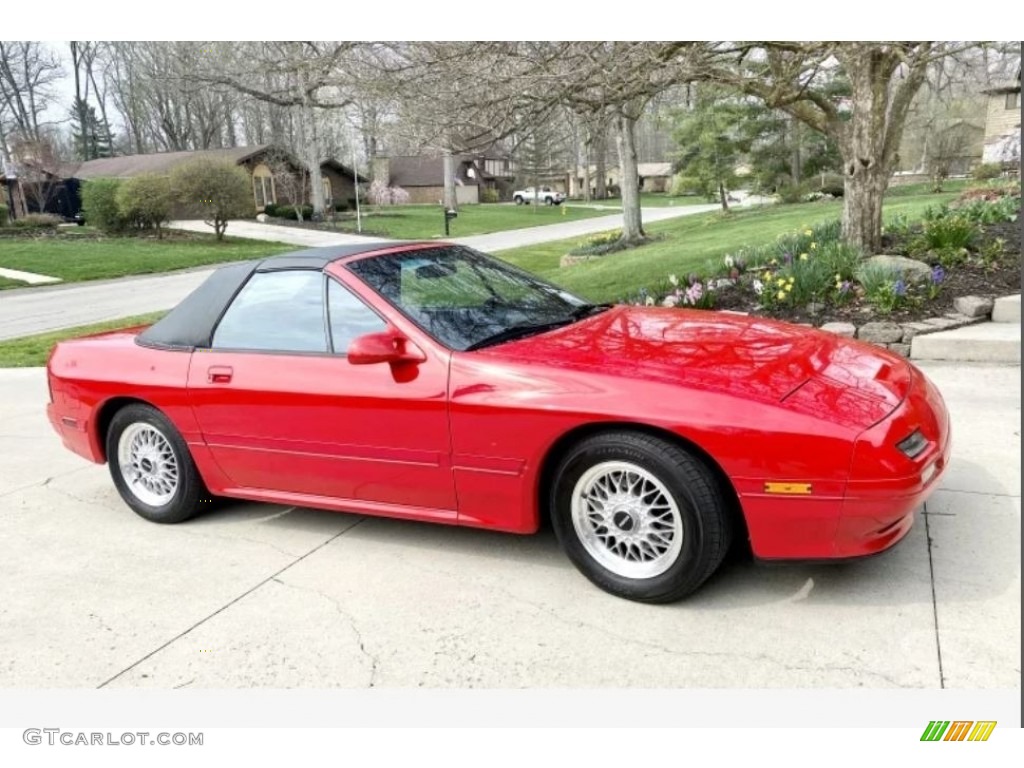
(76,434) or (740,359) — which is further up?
(740,359)

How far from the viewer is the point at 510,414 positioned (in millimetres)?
3332

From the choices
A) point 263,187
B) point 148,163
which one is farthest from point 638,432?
point 148,163

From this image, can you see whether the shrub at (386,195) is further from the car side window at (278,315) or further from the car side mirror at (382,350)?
the car side mirror at (382,350)

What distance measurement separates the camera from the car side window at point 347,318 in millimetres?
3783

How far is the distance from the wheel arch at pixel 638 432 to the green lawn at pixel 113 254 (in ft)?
78.5

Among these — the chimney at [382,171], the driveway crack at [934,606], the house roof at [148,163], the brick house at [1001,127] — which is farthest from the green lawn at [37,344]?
the chimney at [382,171]

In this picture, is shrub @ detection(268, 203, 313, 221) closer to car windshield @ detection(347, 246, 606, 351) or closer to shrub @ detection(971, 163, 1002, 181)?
shrub @ detection(971, 163, 1002, 181)

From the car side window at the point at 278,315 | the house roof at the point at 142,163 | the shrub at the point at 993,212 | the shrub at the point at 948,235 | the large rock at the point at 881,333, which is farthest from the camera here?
the house roof at the point at 142,163

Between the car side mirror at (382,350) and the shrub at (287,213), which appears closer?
the car side mirror at (382,350)

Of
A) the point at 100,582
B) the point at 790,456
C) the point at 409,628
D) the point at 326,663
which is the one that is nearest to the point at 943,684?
the point at 790,456

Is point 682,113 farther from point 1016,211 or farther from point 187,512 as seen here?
point 187,512

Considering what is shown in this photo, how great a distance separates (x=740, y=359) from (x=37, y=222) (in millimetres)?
40854

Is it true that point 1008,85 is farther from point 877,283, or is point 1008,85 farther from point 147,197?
point 147,197

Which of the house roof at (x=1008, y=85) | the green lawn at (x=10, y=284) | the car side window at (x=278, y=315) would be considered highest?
the house roof at (x=1008, y=85)
